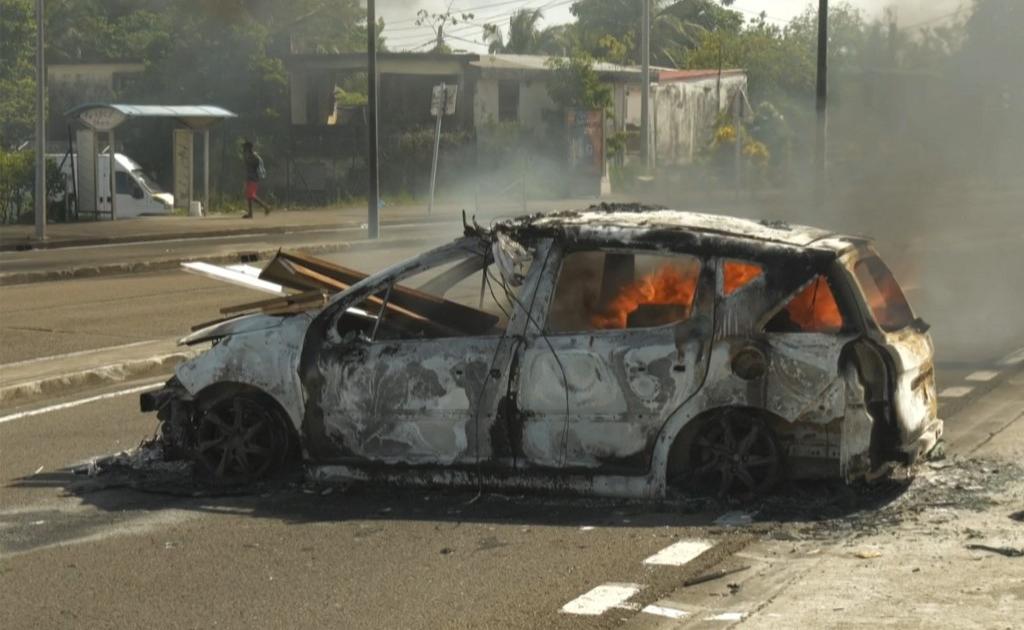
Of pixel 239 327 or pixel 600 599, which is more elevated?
pixel 239 327

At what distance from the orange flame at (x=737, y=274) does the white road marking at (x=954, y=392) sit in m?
4.28

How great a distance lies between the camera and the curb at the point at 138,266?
78.1 ft

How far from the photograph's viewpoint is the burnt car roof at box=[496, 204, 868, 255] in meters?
8.56

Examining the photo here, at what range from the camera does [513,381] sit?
8508 millimetres

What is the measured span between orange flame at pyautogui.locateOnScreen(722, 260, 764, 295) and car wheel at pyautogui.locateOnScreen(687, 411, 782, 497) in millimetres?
674

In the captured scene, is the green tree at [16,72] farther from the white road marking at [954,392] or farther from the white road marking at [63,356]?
the white road marking at [954,392]

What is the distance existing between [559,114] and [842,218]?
1077 inches

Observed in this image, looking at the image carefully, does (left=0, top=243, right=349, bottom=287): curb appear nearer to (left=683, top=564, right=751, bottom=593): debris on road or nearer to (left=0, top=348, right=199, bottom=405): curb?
(left=0, top=348, right=199, bottom=405): curb

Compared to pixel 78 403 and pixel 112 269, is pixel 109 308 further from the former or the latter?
pixel 78 403

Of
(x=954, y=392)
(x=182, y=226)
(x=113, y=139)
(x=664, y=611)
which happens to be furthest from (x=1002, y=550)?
(x=113, y=139)

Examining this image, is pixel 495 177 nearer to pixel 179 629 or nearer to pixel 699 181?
pixel 699 181

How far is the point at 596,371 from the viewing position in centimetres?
843

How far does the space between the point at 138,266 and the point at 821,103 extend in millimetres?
13635

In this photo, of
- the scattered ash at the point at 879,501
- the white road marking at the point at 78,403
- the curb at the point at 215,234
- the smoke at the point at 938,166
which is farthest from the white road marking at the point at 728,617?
the curb at the point at 215,234
